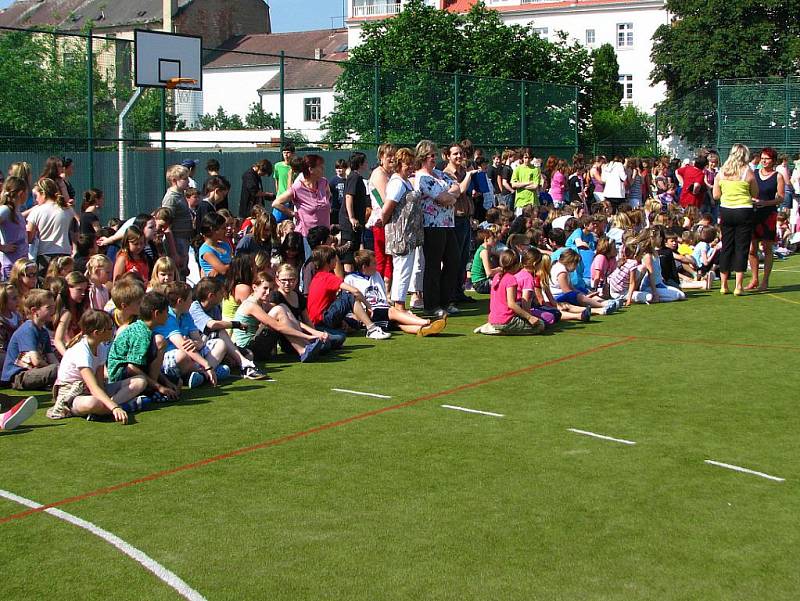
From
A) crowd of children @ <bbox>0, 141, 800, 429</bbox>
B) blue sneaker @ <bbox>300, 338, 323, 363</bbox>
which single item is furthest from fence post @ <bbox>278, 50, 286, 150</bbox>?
blue sneaker @ <bbox>300, 338, 323, 363</bbox>

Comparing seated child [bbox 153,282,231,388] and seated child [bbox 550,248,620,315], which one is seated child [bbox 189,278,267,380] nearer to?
seated child [bbox 153,282,231,388]

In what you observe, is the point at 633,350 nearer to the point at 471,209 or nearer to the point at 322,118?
the point at 471,209

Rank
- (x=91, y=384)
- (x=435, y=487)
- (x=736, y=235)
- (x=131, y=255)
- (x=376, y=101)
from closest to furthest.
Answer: (x=435, y=487), (x=91, y=384), (x=131, y=255), (x=736, y=235), (x=376, y=101)

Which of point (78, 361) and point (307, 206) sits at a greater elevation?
point (307, 206)

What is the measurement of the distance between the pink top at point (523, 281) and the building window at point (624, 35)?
79.1 metres

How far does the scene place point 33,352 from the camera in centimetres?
947

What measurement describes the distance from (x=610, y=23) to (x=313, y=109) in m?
68.8

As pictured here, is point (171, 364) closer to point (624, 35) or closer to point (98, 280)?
point (98, 280)

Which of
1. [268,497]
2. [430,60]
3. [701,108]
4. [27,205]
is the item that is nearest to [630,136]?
[701,108]

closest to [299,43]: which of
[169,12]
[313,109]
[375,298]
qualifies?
[169,12]

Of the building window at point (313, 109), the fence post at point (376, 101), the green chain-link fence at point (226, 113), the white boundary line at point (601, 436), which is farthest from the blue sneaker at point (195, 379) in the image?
the fence post at point (376, 101)

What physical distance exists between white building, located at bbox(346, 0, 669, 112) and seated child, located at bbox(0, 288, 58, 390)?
256 feet

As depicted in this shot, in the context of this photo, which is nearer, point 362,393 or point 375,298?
point 362,393

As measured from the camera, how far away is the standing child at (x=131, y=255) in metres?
11.3
